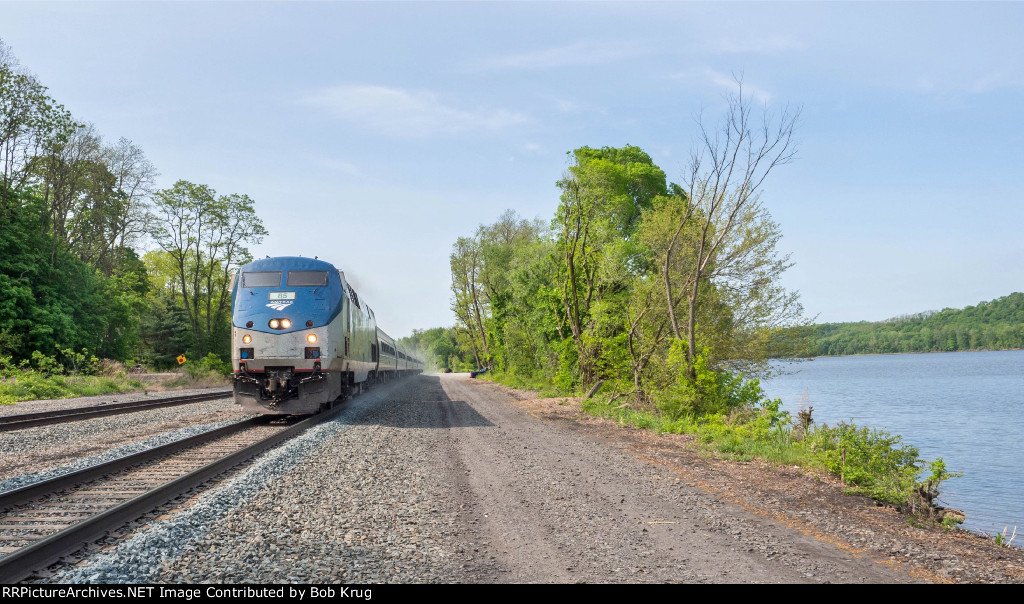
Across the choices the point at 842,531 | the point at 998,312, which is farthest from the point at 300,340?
the point at 998,312

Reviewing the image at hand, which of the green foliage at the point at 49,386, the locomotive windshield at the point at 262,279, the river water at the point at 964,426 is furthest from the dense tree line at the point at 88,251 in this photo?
the river water at the point at 964,426

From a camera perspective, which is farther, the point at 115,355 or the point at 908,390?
the point at 115,355

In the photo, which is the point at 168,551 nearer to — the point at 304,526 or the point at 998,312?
the point at 304,526

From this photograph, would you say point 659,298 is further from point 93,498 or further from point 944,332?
point 944,332

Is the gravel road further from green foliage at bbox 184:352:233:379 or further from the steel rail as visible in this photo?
green foliage at bbox 184:352:233:379

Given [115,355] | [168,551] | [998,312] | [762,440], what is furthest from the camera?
[998,312]

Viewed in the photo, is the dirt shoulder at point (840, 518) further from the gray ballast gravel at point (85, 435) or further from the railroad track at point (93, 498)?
the gray ballast gravel at point (85, 435)

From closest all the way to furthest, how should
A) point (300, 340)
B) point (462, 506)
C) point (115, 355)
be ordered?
point (462, 506) < point (300, 340) < point (115, 355)

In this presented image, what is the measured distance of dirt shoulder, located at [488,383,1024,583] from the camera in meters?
4.71

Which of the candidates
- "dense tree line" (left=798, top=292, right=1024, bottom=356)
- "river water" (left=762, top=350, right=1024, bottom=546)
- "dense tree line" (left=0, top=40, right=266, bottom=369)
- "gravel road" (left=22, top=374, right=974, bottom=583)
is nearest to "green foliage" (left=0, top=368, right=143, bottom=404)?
"dense tree line" (left=0, top=40, right=266, bottom=369)

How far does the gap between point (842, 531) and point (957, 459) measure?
493 inches

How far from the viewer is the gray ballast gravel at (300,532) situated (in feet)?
14.5

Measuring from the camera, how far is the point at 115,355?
134ft

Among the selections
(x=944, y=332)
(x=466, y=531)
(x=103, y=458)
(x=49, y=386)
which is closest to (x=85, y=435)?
(x=103, y=458)
